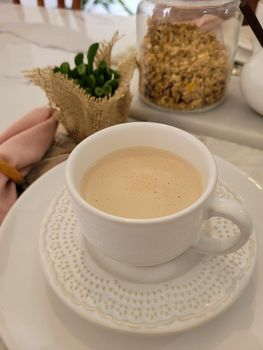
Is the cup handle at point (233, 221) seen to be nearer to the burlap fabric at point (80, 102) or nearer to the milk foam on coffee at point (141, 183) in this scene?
the milk foam on coffee at point (141, 183)

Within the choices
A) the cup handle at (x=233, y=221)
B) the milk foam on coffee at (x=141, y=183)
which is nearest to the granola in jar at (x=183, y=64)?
the milk foam on coffee at (x=141, y=183)

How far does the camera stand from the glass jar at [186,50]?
699mm

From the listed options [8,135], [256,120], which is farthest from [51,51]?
[256,120]

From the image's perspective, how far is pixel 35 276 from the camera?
1.43ft

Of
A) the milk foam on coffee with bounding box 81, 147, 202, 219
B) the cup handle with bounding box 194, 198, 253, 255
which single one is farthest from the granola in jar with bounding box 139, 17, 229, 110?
the cup handle with bounding box 194, 198, 253, 255

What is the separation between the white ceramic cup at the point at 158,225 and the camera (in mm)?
359

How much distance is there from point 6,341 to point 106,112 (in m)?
0.37

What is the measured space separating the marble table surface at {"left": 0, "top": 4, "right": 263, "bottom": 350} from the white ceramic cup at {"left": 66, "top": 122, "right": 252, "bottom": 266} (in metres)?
0.16

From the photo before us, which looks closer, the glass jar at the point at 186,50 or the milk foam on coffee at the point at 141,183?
the milk foam on coffee at the point at 141,183

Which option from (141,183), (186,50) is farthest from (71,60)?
(141,183)

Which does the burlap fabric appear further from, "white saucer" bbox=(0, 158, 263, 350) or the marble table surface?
"white saucer" bbox=(0, 158, 263, 350)

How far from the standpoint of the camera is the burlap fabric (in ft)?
2.03

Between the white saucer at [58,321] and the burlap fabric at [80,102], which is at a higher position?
the burlap fabric at [80,102]

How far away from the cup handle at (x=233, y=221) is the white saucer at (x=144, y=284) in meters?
0.02
